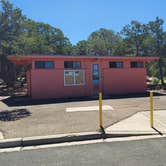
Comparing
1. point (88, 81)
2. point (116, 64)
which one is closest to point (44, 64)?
point (88, 81)

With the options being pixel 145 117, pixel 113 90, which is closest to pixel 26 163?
pixel 145 117

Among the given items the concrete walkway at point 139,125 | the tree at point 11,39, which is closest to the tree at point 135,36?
the tree at point 11,39

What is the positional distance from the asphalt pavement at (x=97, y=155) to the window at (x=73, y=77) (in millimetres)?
14224

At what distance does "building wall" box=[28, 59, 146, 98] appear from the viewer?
20.7m

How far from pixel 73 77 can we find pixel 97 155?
15.4m

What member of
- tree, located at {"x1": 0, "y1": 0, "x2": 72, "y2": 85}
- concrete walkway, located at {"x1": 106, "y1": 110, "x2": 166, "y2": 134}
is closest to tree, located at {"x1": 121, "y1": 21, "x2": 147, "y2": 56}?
tree, located at {"x1": 0, "y1": 0, "x2": 72, "y2": 85}

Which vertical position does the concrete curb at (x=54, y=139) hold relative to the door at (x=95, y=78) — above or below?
below

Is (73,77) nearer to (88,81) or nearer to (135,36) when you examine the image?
(88,81)

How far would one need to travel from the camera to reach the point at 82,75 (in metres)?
22.0

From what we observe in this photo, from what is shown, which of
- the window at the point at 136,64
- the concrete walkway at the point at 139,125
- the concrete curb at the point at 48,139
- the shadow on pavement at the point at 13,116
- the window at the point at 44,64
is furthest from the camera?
the window at the point at 136,64

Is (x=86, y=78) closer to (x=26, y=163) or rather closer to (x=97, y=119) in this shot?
(x=97, y=119)

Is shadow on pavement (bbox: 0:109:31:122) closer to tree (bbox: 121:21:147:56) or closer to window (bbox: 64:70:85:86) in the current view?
window (bbox: 64:70:85:86)

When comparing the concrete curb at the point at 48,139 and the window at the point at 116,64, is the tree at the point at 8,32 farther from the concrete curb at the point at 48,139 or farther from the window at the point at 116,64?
the concrete curb at the point at 48,139

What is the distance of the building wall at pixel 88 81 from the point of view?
20.7 m
